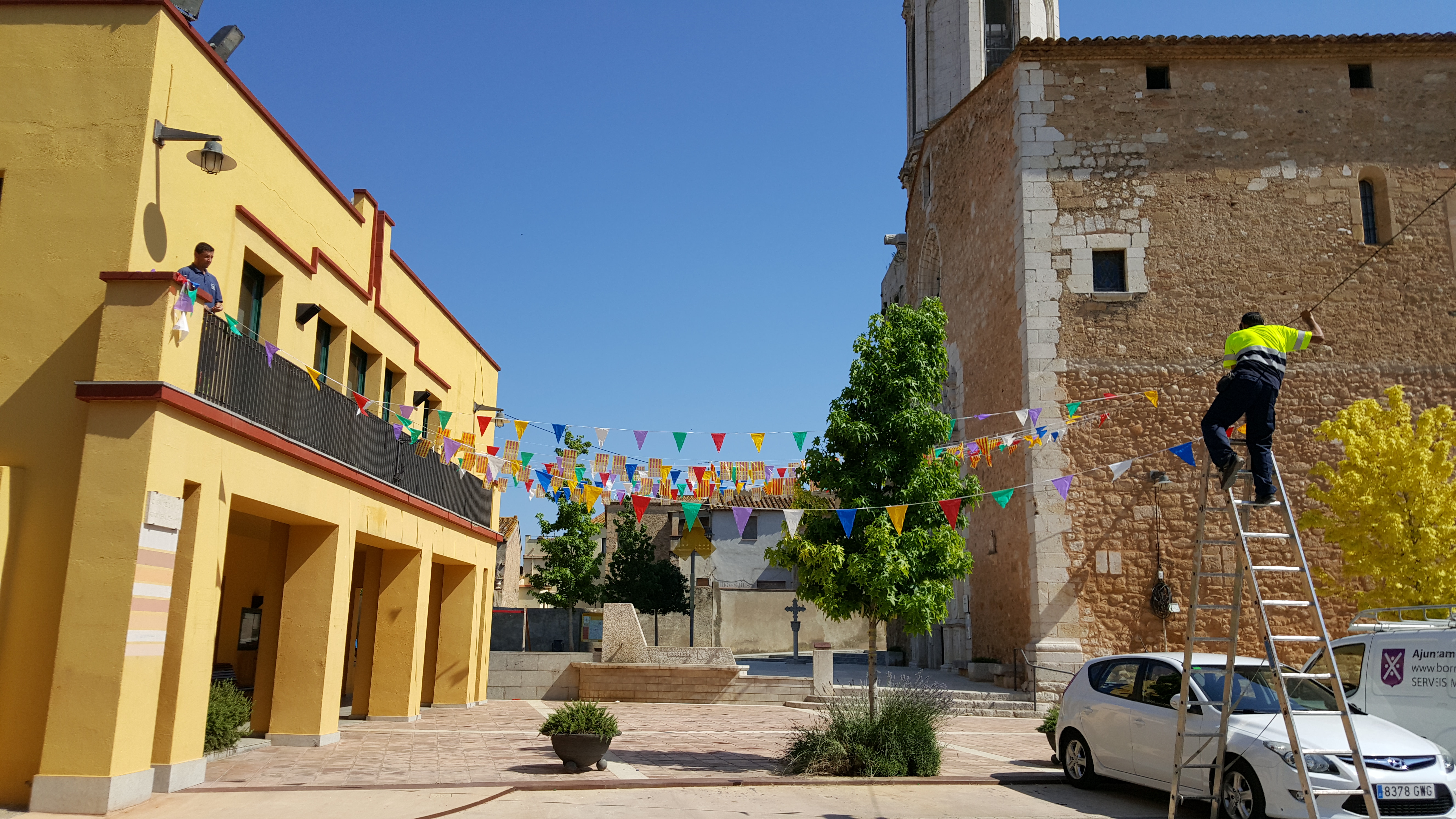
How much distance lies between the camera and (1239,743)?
8180 mm

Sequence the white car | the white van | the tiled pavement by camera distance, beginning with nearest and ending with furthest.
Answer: the white car, the white van, the tiled pavement

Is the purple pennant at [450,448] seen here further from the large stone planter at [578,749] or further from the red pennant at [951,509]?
the red pennant at [951,509]

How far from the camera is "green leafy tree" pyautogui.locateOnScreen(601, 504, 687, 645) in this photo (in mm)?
35969

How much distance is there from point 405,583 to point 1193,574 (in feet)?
40.2

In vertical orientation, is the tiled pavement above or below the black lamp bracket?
below

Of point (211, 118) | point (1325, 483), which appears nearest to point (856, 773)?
point (211, 118)

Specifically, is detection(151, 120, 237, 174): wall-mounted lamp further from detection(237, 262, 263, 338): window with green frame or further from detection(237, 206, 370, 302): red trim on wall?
detection(237, 262, 263, 338): window with green frame

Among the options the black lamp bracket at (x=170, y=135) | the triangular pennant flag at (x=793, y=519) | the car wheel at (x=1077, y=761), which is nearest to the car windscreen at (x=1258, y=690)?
the car wheel at (x=1077, y=761)

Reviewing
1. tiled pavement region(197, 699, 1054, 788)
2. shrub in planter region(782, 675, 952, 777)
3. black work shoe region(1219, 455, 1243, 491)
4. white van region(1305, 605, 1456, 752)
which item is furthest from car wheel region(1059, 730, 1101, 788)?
black work shoe region(1219, 455, 1243, 491)

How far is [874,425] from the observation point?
12.4 meters

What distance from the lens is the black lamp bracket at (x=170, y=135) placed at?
9.38 m

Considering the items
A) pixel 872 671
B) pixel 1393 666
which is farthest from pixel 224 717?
pixel 1393 666

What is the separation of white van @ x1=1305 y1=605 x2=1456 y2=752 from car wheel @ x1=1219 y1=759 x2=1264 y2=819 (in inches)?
42.5

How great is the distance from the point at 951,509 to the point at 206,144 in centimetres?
874
